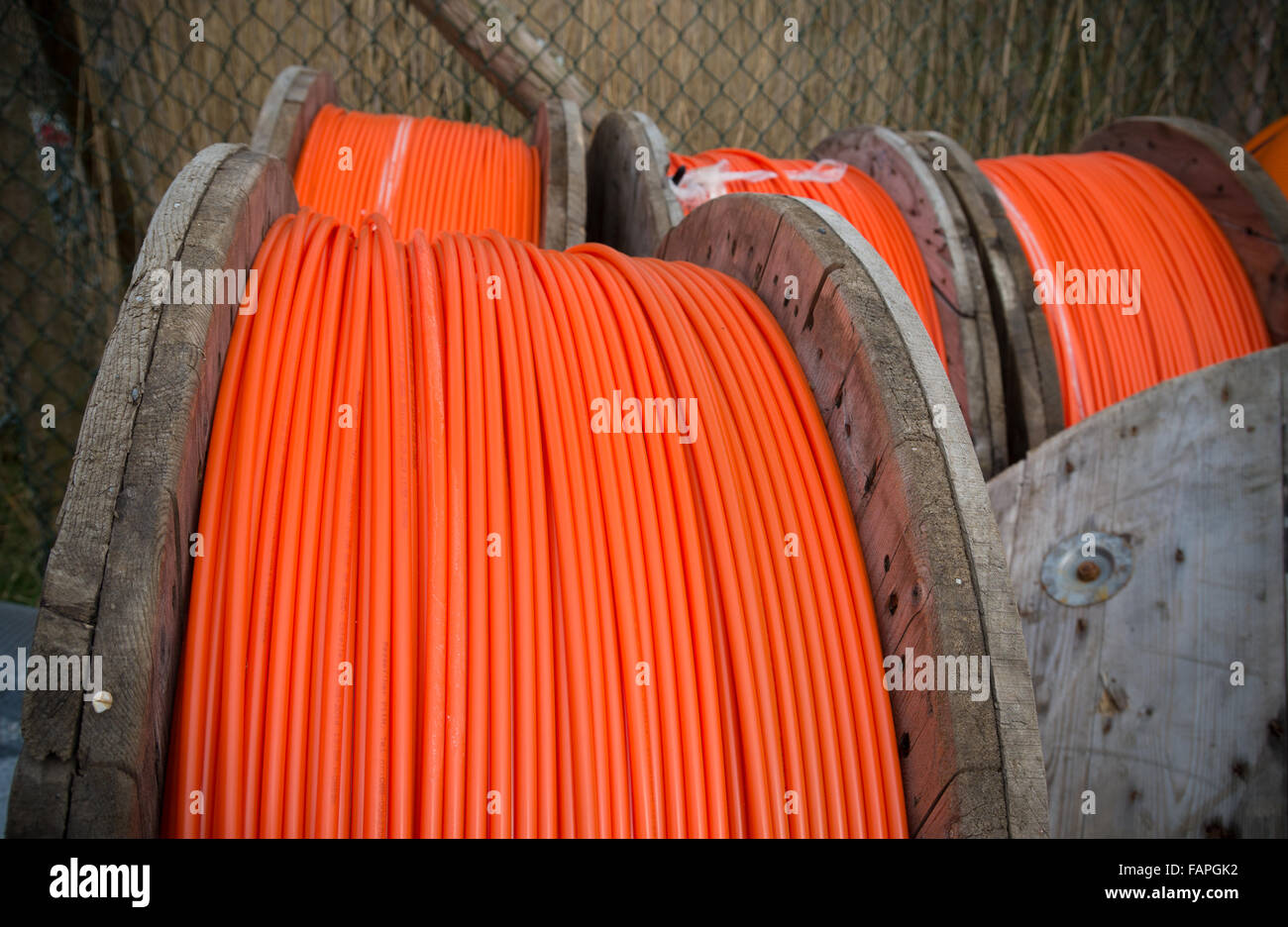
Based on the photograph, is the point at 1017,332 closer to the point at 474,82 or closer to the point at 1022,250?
the point at 1022,250

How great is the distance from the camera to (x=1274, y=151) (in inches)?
161

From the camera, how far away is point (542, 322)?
6.10 ft

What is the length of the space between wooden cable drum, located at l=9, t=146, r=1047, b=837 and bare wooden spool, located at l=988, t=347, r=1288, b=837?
125 cm

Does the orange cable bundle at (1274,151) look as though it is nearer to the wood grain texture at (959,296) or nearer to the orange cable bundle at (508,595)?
the wood grain texture at (959,296)

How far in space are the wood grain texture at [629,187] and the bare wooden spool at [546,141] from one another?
0.16m

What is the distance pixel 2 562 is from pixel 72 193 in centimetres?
190

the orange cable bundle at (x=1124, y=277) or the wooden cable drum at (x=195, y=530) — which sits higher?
the orange cable bundle at (x=1124, y=277)

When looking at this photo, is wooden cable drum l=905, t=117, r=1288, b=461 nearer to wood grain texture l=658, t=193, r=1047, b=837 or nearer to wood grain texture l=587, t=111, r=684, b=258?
wood grain texture l=587, t=111, r=684, b=258

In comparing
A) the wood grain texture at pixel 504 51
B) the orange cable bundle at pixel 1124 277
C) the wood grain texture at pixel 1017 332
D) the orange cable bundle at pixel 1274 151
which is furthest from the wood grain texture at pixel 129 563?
the orange cable bundle at pixel 1274 151

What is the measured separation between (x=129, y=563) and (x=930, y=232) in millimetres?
2746

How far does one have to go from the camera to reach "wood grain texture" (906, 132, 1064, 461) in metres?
2.98

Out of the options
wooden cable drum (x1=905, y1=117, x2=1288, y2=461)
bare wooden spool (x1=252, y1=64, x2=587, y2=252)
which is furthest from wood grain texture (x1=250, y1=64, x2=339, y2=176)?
wooden cable drum (x1=905, y1=117, x2=1288, y2=461)

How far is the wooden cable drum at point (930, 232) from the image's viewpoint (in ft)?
9.80
